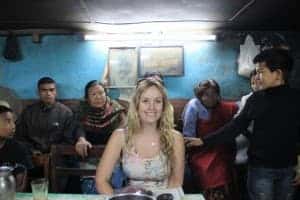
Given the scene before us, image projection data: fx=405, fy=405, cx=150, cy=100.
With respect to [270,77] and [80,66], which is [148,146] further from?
[80,66]

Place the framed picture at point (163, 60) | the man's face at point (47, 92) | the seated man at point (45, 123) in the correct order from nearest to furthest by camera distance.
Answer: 1. the seated man at point (45, 123)
2. the man's face at point (47, 92)
3. the framed picture at point (163, 60)

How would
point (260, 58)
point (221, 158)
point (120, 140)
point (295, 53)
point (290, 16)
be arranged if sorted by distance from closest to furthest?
point (120, 140)
point (260, 58)
point (221, 158)
point (290, 16)
point (295, 53)

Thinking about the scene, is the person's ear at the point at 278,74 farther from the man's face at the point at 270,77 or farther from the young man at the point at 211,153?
the young man at the point at 211,153

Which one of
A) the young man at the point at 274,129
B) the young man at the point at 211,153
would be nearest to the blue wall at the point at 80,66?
the young man at the point at 211,153

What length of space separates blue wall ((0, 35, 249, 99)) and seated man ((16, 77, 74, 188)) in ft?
2.46

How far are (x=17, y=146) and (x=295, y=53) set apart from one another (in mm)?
3611

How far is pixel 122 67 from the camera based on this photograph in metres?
5.26

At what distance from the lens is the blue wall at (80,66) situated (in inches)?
206

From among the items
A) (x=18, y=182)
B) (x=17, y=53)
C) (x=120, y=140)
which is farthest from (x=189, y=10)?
(x=17, y=53)

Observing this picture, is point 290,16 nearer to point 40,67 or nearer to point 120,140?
point 120,140

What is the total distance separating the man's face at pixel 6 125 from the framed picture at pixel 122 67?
201 cm

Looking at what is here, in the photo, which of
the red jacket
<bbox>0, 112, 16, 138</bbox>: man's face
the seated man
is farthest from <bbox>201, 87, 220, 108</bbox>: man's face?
<bbox>0, 112, 16, 138</bbox>: man's face

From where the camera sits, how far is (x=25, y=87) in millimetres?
5379

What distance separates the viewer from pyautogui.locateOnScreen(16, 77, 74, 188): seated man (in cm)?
441
